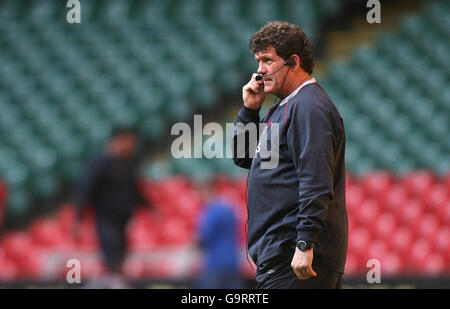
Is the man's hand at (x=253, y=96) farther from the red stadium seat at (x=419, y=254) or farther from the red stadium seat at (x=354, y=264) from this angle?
the red stadium seat at (x=419, y=254)

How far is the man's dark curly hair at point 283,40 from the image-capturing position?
268cm

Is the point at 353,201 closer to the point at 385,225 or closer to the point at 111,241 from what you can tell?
the point at 385,225

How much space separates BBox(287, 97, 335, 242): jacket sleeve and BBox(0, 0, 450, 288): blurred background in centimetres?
320

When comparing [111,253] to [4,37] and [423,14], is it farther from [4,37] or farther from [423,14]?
[423,14]

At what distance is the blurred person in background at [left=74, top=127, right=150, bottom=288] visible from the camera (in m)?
6.02

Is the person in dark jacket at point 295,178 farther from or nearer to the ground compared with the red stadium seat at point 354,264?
farther from the ground

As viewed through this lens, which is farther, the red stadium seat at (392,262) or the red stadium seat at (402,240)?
the red stadium seat at (402,240)

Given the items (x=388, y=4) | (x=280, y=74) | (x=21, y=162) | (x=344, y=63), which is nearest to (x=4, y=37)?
(x=21, y=162)

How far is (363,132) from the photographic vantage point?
9156mm

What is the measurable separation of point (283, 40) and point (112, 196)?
3.70 metres

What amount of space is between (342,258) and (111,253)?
3.71m

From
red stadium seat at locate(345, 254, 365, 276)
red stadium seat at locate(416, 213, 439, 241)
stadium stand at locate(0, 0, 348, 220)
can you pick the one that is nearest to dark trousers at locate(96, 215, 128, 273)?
red stadium seat at locate(345, 254, 365, 276)

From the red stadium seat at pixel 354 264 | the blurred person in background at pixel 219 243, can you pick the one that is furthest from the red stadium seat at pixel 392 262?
the blurred person in background at pixel 219 243

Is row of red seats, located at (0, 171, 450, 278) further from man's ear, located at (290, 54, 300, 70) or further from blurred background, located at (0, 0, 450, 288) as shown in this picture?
man's ear, located at (290, 54, 300, 70)
